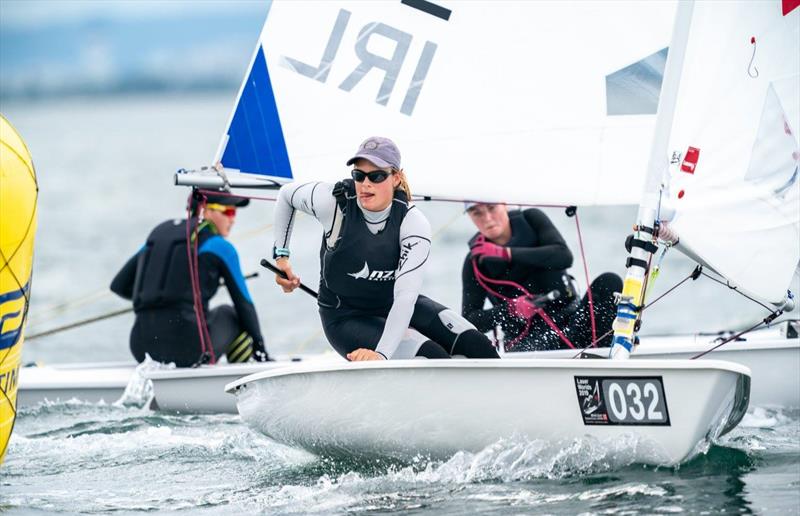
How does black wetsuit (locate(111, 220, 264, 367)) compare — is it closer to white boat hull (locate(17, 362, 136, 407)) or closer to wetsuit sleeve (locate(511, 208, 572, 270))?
white boat hull (locate(17, 362, 136, 407))

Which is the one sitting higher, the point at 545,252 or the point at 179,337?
the point at 545,252

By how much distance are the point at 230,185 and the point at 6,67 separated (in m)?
118

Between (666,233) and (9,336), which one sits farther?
(666,233)

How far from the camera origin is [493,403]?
158 inches

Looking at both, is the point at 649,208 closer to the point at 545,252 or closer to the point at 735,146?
the point at 735,146

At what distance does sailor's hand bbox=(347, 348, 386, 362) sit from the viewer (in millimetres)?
4172

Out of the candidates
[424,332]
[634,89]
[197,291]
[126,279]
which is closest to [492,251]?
[634,89]

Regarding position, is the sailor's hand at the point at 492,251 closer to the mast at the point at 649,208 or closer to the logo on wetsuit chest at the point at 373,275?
the mast at the point at 649,208

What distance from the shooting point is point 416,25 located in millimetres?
5270

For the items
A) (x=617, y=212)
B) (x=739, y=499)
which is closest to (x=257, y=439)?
(x=739, y=499)

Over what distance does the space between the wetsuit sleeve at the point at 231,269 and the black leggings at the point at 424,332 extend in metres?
1.57

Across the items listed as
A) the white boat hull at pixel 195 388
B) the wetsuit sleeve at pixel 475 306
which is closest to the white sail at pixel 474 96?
the wetsuit sleeve at pixel 475 306

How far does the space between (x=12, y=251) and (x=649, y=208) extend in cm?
206

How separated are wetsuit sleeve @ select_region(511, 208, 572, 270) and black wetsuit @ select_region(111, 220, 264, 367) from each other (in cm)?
139
